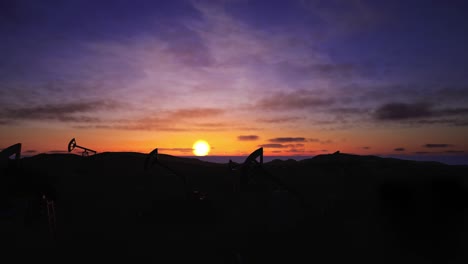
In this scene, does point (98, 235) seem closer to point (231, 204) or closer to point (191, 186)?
point (231, 204)

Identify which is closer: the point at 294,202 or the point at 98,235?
the point at 98,235

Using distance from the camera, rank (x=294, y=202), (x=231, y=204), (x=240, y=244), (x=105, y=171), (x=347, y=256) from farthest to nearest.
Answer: (x=105, y=171), (x=231, y=204), (x=294, y=202), (x=240, y=244), (x=347, y=256)

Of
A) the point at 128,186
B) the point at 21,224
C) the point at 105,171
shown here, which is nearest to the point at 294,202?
the point at 21,224

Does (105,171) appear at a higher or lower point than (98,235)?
higher

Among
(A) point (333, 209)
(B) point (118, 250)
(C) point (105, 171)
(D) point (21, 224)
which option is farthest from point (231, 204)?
(C) point (105, 171)

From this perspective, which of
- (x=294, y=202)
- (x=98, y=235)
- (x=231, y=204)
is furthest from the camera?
(x=231, y=204)

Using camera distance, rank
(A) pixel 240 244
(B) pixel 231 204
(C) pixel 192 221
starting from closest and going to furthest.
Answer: (A) pixel 240 244 → (C) pixel 192 221 → (B) pixel 231 204

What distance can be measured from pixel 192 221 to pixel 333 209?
10.6 m

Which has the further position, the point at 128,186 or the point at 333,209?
the point at 128,186

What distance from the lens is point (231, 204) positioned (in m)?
26.4

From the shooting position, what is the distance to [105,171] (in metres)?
43.7

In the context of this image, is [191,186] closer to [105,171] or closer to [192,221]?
[105,171]

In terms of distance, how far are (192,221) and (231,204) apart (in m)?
5.76

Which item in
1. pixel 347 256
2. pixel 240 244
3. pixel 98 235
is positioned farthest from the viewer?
pixel 98 235
